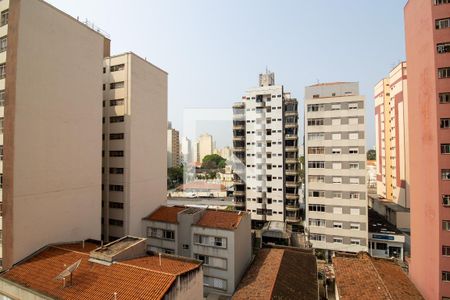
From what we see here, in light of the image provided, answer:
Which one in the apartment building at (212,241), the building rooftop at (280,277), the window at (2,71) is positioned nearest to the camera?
the window at (2,71)

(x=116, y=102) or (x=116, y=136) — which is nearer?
(x=116, y=136)

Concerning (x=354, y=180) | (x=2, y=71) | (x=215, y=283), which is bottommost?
(x=215, y=283)

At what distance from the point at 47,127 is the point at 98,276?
44.9 ft

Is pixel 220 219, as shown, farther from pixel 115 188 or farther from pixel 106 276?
pixel 115 188

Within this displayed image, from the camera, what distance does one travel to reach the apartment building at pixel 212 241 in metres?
26.3

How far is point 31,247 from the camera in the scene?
2103 centimetres

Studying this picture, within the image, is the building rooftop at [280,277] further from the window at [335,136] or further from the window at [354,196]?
the window at [335,136]

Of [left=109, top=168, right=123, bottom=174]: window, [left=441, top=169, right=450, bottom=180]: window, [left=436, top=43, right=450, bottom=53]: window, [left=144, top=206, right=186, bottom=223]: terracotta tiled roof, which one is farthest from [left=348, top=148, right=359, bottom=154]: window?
[left=109, top=168, right=123, bottom=174]: window

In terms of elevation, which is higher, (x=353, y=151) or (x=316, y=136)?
(x=316, y=136)

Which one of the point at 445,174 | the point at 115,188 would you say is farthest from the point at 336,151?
the point at 115,188

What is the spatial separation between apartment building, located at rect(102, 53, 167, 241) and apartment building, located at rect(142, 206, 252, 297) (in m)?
3.58

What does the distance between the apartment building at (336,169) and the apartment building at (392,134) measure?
2019 centimetres

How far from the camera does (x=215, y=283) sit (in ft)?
88.0

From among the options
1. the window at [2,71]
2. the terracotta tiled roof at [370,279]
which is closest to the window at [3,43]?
the window at [2,71]
